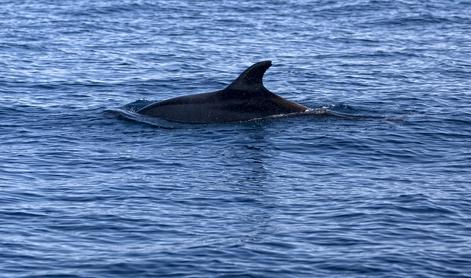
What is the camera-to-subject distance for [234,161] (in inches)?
947

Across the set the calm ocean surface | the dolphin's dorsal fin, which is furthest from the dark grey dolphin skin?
the calm ocean surface

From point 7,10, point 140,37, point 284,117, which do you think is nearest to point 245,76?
point 284,117

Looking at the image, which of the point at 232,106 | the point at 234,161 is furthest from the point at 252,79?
the point at 234,161

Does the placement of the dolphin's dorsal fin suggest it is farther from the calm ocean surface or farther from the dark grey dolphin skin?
the calm ocean surface

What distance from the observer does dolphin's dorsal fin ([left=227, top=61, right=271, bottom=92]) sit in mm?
26562

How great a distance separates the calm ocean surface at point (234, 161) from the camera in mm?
18266

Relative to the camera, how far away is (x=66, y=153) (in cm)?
2483

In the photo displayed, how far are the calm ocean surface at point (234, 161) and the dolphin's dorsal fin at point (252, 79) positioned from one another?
0.90 metres

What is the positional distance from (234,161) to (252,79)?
3.50 m

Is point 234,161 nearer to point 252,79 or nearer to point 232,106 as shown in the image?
point 252,79

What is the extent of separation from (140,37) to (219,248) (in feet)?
83.6

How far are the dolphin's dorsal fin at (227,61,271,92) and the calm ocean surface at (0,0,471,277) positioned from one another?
90cm

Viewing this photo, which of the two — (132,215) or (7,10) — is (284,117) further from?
(7,10)

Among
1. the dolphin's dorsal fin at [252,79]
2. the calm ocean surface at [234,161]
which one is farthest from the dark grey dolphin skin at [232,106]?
the calm ocean surface at [234,161]
